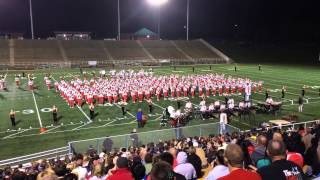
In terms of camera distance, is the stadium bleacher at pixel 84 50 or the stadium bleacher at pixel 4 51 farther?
the stadium bleacher at pixel 84 50

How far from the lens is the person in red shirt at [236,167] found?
3.26 m

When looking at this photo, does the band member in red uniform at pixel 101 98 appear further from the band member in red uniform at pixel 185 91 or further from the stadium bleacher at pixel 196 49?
the stadium bleacher at pixel 196 49

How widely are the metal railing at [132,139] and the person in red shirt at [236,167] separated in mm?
8061

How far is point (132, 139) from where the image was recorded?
38.1ft

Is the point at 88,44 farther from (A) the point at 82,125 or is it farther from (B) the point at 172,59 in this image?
(A) the point at 82,125

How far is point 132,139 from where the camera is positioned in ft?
38.1

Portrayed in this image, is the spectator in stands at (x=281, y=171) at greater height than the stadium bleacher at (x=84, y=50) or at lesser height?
lesser

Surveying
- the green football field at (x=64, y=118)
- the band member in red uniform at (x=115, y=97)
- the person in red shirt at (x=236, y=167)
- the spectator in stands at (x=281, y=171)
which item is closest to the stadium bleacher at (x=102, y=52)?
the green football field at (x=64, y=118)

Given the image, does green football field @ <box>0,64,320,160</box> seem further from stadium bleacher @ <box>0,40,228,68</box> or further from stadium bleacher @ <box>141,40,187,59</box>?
stadium bleacher @ <box>141,40,187,59</box>

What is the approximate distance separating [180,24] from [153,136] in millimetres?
77986

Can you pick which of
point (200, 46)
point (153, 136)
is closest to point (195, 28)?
point (200, 46)

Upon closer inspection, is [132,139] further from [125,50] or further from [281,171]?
[125,50]

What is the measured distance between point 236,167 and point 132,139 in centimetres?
843

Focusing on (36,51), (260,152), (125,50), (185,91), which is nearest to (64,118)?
(185,91)
